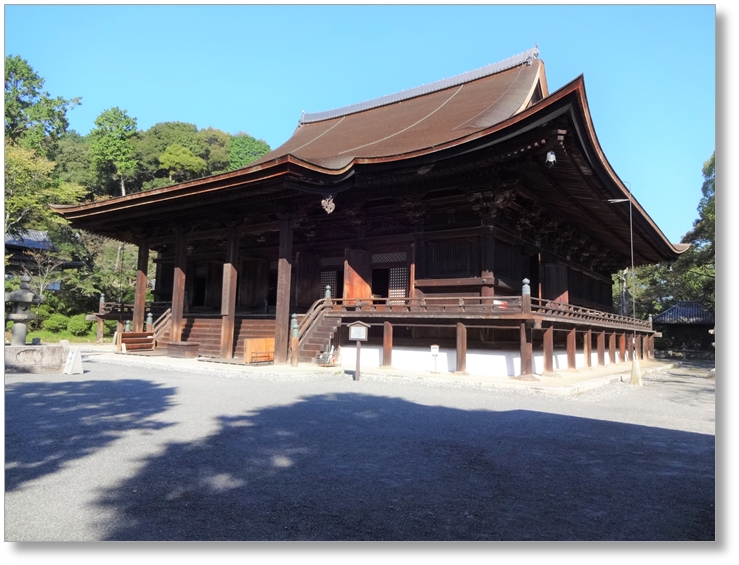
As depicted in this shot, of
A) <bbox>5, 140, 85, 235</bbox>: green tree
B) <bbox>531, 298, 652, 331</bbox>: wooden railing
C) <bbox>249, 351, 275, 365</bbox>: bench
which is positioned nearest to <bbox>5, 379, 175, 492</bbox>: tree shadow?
<bbox>249, 351, 275, 365</bbox>: bench

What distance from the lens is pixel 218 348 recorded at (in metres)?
14.8

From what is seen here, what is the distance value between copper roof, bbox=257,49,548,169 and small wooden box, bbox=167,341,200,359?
592cm

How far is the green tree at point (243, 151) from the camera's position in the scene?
5419 centimetres

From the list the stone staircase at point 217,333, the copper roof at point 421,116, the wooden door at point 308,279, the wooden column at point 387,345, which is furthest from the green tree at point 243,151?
the wooden column at point 387,345

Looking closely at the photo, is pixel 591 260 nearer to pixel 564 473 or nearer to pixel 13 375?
pixel 564 473

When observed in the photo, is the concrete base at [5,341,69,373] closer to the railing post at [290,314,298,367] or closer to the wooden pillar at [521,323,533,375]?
the railing post at [290,314,298,367]

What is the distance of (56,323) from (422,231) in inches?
856

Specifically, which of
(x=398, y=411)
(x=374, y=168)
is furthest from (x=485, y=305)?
(x=398, y=411)

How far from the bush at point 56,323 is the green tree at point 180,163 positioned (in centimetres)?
2349

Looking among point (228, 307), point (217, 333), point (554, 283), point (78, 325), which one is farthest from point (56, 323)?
point (554, 283)

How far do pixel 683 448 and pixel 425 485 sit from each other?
3317 millimetres

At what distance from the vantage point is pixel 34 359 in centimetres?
1030

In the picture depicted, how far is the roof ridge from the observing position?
1814cm

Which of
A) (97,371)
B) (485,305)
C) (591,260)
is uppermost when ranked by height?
(591,260)
